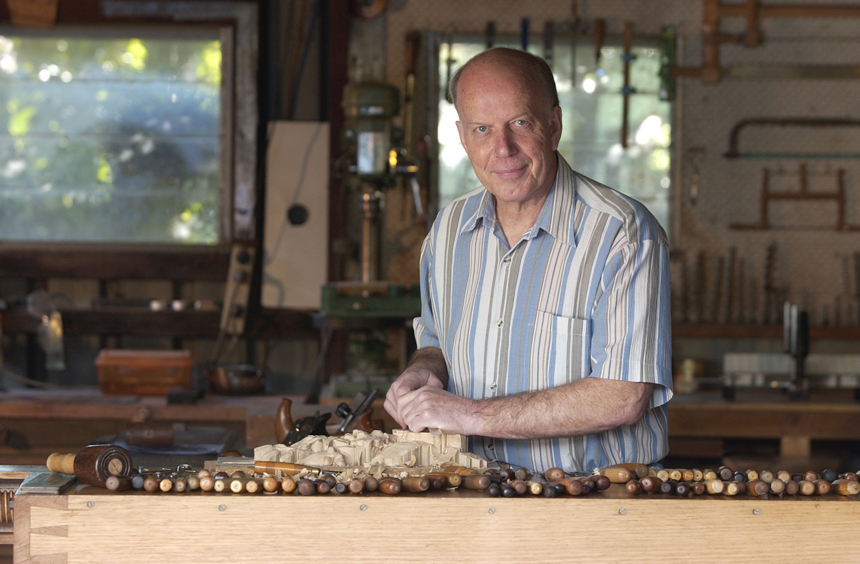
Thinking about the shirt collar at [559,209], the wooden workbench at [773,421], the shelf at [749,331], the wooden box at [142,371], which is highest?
the shirt collar at [559,209]

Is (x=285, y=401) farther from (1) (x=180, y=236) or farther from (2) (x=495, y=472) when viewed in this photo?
(1) (x=180, y=236)

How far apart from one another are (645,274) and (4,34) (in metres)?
4.17

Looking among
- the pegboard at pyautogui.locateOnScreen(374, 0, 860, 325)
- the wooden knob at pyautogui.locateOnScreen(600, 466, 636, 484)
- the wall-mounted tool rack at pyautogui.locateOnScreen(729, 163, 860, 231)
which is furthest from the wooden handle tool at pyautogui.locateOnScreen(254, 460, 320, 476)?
the wall-mounted tool rack at pyautogui.locateOnScreen(729, 163, 860, 231)

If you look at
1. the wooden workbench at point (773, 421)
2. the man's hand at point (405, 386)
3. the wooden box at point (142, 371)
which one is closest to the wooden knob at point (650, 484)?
the man's hand at point (405, 386)

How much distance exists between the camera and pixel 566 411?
6.19 feet

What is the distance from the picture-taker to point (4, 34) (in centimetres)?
484

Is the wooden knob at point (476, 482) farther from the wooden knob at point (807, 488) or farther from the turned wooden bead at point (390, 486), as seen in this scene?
the wooden knob at point (807, 488)

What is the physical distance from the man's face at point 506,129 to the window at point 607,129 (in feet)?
9.79

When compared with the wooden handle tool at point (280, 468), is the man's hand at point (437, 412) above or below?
above

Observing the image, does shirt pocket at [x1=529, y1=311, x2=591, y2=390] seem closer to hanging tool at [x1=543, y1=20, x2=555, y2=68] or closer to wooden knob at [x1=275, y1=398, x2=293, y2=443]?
wooden knob at [x1=275, y1=398, x2=293, y2=443]

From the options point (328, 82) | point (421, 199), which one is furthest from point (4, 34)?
point (421, 199)

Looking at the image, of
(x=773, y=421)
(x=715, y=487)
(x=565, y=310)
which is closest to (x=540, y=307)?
(x=565, y=310)

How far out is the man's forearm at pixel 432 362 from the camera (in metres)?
2.23

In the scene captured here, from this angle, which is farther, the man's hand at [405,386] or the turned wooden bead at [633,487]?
the man's hand at [405,386]
